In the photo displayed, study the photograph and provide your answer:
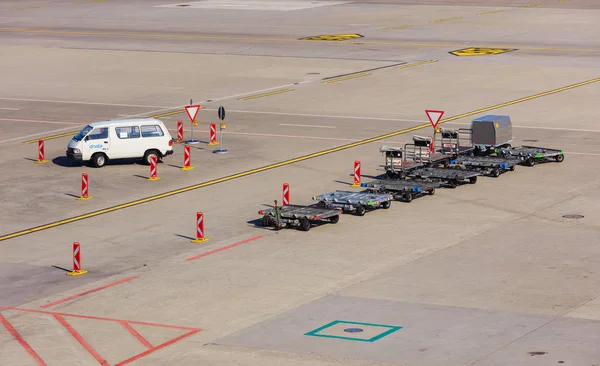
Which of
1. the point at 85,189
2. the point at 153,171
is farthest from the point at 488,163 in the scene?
the point at 85,189

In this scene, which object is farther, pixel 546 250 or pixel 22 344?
pixel 546 250

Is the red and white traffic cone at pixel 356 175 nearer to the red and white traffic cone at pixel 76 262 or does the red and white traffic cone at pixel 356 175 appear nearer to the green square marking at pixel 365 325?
the red and white traffic cone at pixel 76 262

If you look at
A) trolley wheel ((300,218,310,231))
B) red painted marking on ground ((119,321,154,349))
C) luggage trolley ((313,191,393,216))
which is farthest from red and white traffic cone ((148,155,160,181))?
red painted marking on ground ((119,321,154,349))

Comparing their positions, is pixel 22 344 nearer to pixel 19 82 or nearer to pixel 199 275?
pixel 199 275

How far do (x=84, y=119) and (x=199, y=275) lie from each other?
116ft

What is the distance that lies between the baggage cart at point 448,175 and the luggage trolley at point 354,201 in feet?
16.0

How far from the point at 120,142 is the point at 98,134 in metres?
1.22

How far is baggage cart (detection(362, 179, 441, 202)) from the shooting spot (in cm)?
4697

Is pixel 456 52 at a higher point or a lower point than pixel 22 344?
higher

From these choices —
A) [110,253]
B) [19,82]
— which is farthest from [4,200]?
[19,82]

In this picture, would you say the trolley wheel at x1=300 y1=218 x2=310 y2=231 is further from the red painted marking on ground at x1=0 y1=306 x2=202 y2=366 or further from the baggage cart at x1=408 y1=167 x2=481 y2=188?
the red painted marking on ground at x1=0 y1=306 x2=202 y2=366

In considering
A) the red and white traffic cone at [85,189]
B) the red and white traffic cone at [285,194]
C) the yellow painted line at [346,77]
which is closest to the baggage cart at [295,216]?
the red and white traffic cone at [285,194]

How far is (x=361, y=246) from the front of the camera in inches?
1566

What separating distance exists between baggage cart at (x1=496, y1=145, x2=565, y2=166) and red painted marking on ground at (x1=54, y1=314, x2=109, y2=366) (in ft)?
92.6
